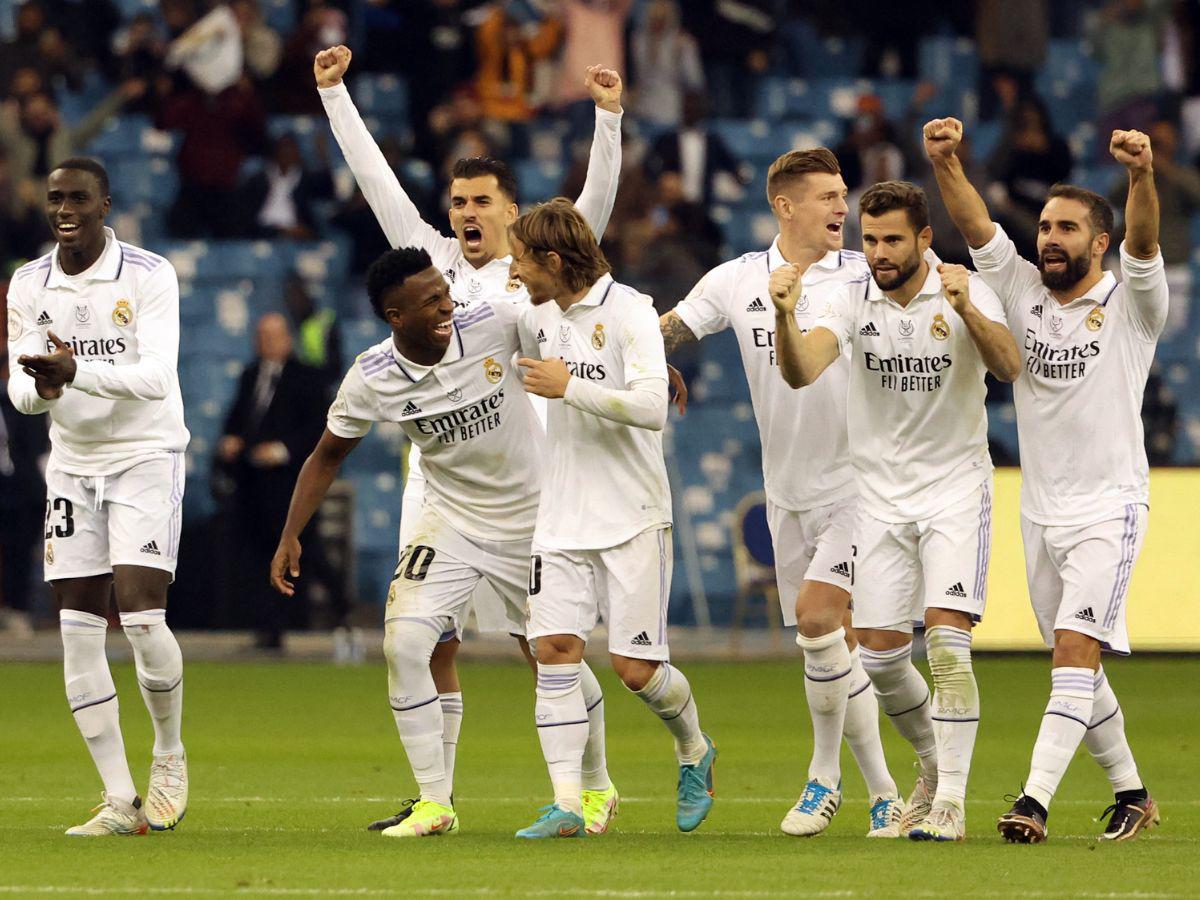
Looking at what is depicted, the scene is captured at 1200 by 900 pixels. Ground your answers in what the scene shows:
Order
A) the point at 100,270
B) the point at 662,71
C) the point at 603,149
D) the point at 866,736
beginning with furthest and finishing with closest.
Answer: the point at 662,71 < the point at 603,149 < the point at 866,736 < the point at 100,270

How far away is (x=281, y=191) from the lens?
20938 mm

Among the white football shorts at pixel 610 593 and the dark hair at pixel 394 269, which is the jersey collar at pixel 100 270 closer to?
the dark hair at pixel 394 269

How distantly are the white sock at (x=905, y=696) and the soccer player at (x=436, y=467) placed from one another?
47.7 inches

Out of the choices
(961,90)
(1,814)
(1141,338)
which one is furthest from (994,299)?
(961,90)

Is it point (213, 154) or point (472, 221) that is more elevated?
point (213, 154)

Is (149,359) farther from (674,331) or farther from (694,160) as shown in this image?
(694,160)

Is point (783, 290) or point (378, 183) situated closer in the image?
point (783, 290)

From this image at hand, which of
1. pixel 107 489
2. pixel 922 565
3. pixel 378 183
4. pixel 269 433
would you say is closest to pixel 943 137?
pixel 922 565

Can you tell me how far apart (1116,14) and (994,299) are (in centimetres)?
1521

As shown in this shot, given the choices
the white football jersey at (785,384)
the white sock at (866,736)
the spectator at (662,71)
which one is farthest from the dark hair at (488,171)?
the spectator at (662,71)

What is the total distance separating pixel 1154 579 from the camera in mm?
16562

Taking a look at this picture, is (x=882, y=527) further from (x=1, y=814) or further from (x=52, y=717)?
(x=52, y=717)

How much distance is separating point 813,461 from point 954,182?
131 cm

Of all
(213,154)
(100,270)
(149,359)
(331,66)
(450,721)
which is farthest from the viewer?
(213,154)
